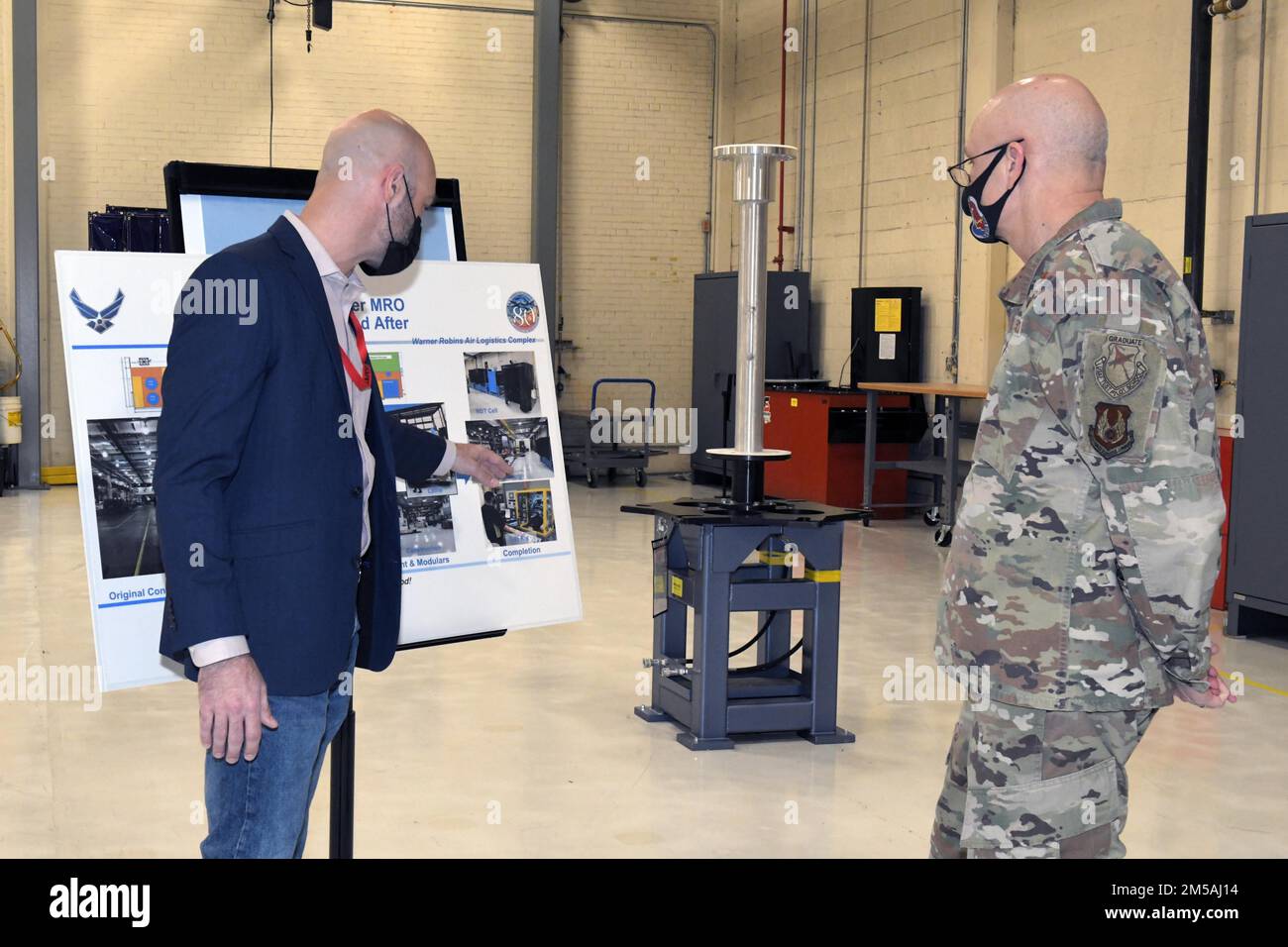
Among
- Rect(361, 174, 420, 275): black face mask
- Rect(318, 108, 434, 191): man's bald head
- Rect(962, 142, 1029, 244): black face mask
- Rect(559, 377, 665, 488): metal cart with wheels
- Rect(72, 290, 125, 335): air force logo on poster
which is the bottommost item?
Rect(559, 377, 665, 488): metal cart with wheels

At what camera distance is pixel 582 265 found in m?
12.8

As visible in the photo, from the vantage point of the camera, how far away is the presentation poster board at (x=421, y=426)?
243cm

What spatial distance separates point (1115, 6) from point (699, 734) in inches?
238

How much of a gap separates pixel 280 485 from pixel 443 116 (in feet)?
35.8

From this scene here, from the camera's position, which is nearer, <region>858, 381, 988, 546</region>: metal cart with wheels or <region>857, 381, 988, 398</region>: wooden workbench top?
<region>857, 381, 988, 398</region>: wooden workbench top

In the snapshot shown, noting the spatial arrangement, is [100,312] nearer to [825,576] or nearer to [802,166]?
[825,576]

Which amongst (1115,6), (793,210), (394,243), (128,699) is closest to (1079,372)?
(394,243)

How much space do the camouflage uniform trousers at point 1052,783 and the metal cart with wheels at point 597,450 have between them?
9.59 m

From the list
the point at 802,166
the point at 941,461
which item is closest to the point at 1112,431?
the point at 941,461

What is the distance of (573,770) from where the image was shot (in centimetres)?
424

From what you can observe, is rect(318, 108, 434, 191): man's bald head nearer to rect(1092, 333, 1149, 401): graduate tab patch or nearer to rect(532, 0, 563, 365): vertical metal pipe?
rect(1092, 333, 1149, 401): graduate tab patch

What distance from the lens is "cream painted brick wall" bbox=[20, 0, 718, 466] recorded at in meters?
11.3

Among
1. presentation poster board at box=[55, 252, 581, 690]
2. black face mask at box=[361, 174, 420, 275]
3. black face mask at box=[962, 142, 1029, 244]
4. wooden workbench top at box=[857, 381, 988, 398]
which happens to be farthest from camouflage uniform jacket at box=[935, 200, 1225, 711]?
wooden workbench top at box=[857, 381, 988, 398]
